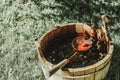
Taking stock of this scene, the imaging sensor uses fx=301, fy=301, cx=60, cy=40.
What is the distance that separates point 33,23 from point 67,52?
65.4 inches

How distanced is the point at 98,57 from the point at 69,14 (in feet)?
6.05

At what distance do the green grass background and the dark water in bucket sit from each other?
0.72 meters

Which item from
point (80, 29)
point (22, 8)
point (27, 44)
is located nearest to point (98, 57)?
point (80, 29)

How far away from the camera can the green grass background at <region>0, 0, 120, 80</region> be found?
209 inches

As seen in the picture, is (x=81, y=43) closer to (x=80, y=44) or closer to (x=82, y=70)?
(x=80, y=44)

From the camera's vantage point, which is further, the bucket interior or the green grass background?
the green grass background

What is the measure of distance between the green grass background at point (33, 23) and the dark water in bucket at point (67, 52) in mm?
717

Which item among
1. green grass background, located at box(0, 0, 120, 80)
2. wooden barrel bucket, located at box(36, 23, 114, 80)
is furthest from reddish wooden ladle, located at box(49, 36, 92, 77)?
green grass background, located at box(0, 0, 120, 80)

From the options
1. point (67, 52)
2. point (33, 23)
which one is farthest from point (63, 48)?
point (33, 23)

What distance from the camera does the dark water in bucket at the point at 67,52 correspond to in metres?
4.37

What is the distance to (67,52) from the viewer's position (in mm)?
4605

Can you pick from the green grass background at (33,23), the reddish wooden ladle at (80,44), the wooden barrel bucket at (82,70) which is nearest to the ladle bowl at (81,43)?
the reddish wooden ladle at (80,44)

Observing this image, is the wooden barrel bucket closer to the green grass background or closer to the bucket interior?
the bucket interior

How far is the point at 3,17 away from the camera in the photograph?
630 cm
